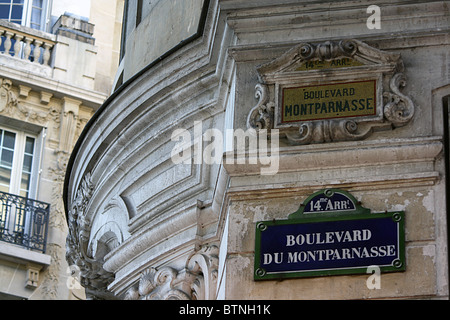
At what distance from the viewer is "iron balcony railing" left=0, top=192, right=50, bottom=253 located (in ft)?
76.2

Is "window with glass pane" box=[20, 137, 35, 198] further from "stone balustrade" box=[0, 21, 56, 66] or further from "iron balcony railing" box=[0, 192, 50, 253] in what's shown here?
"stone balustrade" box=[0, 21, 56, 66]

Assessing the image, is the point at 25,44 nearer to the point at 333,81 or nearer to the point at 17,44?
the point at 17,44

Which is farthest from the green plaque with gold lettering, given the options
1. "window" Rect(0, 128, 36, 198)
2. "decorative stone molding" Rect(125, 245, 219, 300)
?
"window" Rect(0, 128, 36, 198)

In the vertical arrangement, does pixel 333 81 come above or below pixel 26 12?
below

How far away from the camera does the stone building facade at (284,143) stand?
8.38m

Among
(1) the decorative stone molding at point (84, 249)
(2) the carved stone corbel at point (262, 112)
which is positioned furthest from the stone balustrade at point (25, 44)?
(2) the carved stone corbel at point (262, 112)

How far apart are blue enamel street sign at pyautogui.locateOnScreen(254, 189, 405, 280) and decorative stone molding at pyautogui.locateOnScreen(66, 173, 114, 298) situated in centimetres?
304

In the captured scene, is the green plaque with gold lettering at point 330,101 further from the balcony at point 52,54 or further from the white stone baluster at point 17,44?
the white stone baluster at point 17,44

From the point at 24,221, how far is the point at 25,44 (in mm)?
3628

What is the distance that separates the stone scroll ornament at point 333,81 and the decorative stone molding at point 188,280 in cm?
111

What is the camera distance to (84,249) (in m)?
12.0

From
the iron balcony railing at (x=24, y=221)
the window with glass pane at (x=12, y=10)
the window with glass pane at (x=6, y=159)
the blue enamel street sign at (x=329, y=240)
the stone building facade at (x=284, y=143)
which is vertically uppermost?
the window with glass pane at (x=12, y=10)

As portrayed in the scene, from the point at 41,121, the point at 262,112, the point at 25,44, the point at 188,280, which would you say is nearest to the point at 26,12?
the point at 25,44

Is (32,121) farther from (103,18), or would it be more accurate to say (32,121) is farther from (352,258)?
(352,258)
